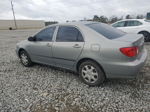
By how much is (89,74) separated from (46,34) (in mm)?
1908

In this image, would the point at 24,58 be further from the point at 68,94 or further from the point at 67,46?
the point at 68,94

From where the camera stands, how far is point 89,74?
143 inches

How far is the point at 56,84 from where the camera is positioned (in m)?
3.93

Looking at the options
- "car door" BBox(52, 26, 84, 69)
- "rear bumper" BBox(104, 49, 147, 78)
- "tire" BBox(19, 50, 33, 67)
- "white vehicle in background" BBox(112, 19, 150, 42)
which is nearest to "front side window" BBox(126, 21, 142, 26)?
"white vehicle in background" BBox(112, 19, 150, 42)

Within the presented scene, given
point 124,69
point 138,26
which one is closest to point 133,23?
point 138,26

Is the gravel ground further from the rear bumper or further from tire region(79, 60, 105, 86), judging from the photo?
the rear bumper

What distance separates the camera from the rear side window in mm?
3698

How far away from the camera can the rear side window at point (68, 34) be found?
146 inches

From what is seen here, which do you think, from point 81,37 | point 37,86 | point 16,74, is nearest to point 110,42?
point 81,37

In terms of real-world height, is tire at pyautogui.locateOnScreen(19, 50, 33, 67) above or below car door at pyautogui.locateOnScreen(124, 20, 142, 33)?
below

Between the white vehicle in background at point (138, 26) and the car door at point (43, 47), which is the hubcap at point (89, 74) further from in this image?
the white vehicle in background at point (138, 26)

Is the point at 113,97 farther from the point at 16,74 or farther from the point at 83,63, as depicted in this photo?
the point at 16,74

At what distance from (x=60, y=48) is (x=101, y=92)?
1.59 meters

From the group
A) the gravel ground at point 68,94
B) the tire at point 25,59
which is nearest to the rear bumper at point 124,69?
the gravel ground at point 68,94
